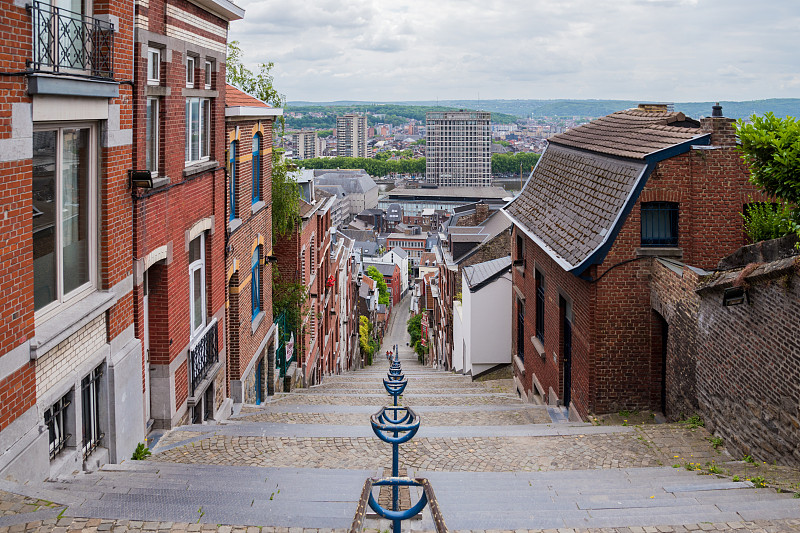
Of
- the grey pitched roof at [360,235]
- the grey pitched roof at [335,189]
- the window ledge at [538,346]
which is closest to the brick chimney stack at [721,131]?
the window ledge at [538,346]

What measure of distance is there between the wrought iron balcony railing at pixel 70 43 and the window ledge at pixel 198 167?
346 cm

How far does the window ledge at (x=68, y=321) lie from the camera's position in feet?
24.2

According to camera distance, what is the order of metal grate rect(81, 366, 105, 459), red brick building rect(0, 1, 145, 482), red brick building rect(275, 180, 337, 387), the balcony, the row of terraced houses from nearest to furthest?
1. red brick building rect(0, 1, 145, 482)
2. the row of terraced houses
3. the balcony
4. metal grate rect(81, 366, 105, 459)
5. red brick building rect(275, 180, 337, 387)

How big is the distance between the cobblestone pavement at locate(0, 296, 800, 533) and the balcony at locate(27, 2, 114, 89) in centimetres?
419

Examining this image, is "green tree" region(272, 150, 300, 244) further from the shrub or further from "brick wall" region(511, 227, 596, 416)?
the shrub

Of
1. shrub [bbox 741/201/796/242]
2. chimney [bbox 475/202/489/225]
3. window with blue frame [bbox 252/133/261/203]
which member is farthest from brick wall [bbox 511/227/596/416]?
chimney [bbox 475/202/489/225]

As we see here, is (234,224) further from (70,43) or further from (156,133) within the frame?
(70,43)

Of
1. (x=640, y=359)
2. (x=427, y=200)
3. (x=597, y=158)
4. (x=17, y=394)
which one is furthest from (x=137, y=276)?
(x=427, y=200)

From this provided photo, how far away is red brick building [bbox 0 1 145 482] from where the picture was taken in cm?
688

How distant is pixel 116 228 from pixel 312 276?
2015cm

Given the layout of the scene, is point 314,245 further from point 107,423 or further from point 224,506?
point 224,506

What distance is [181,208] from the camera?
1226 cm

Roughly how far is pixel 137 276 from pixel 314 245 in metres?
19.9

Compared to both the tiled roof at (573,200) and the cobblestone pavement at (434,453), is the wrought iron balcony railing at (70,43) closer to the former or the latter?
the cobblestone pavement at (434,453)
